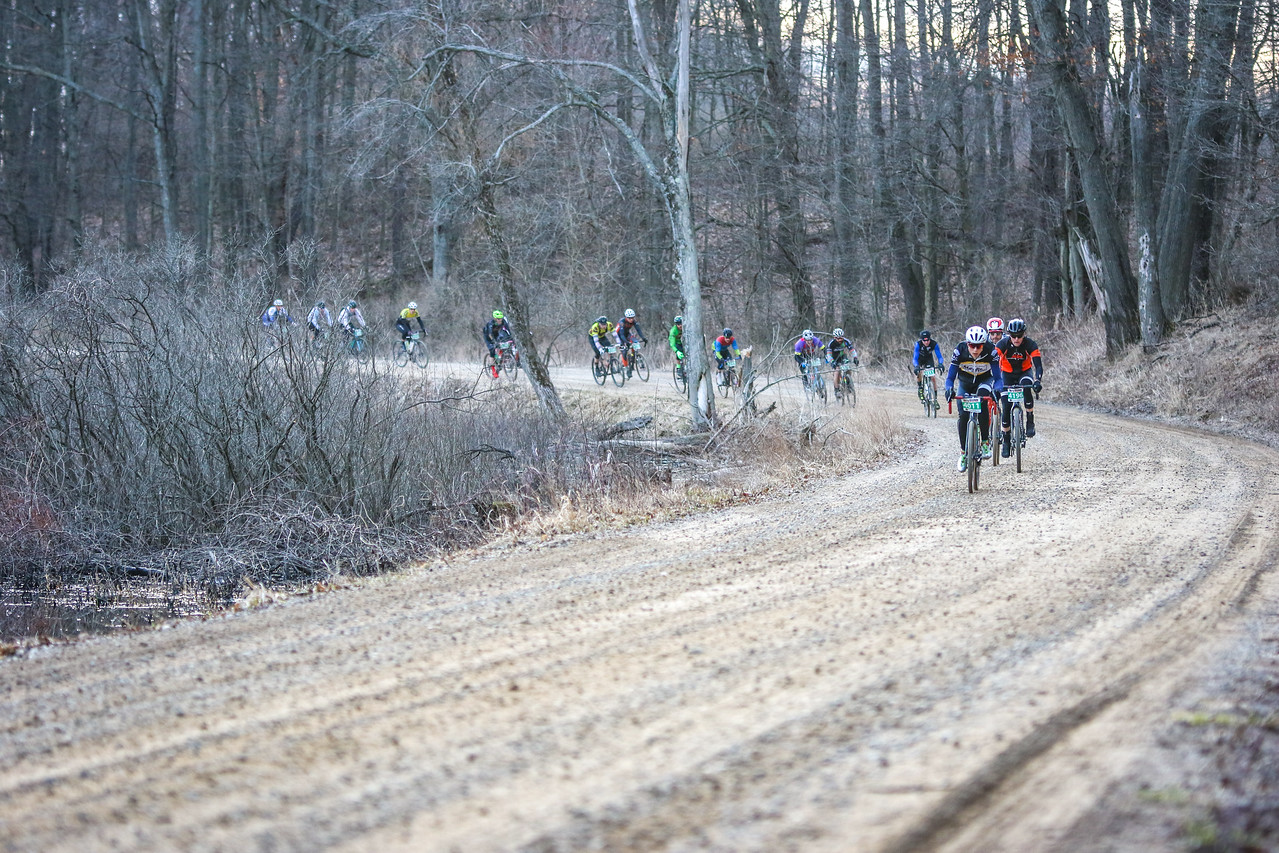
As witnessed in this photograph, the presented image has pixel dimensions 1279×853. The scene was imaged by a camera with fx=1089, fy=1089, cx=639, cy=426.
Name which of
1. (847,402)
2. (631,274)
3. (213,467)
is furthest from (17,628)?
(631,274)

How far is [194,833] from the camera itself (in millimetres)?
3537

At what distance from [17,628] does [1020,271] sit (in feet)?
121

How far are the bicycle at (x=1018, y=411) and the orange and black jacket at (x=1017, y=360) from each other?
131mm

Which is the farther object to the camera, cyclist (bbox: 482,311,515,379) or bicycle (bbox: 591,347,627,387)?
bicycle (bbox: 591,347,627,387)

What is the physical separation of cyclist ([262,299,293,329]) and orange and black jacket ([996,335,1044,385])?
887 centimetres

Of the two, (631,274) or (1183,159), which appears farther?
(631,274)

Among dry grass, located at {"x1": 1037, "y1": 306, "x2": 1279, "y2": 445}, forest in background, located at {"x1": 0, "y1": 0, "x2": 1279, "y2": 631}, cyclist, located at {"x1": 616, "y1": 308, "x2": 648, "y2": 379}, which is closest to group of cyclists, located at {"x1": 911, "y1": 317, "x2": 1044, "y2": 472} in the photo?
forest in background, located at {"x1": 0, "y1": 0, "x2": 1279, "y2": 631}

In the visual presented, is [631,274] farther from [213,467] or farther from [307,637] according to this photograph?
[307,637]

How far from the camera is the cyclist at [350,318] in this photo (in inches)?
505

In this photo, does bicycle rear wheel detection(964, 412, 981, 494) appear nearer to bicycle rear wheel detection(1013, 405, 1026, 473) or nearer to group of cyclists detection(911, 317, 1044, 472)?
group of cyclists detection(911, 317, 1044, 472)

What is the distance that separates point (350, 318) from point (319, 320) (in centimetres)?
107

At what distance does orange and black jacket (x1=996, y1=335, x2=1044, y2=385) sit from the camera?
14133mm

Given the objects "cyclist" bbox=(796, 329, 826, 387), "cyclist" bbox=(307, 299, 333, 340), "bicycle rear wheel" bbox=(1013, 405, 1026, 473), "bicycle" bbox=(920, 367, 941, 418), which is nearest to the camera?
"cyclist" bbox=(307, 299, 333, 340)

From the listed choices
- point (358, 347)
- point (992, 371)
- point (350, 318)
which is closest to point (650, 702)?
point (358, 347)
